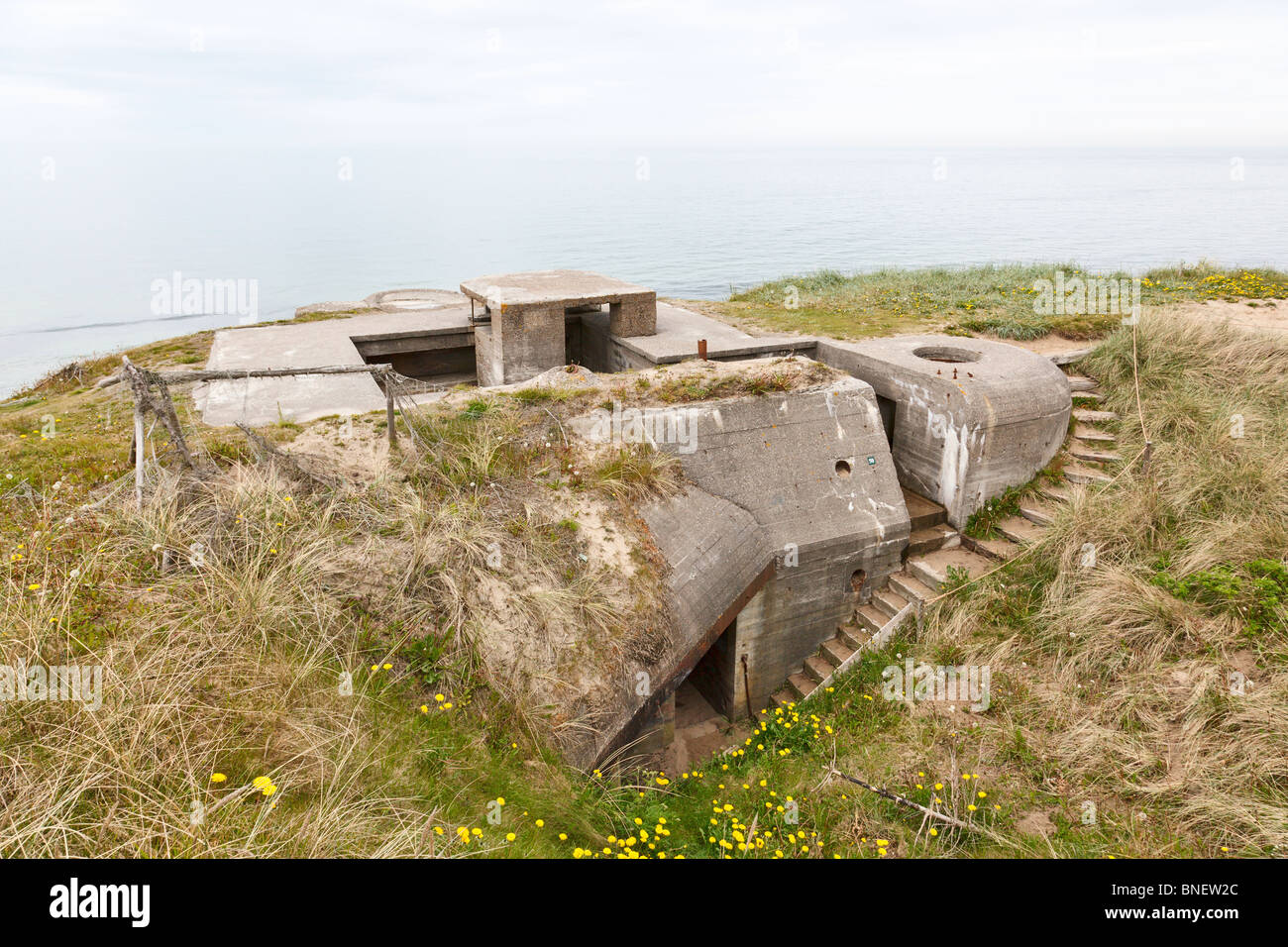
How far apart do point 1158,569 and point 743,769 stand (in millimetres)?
4566

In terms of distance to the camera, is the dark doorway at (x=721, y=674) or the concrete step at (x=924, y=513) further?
the concrete step at (x=924, y=513)

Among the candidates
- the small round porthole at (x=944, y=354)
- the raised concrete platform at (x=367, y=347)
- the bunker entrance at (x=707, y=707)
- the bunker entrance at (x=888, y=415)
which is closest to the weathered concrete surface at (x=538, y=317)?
the raised concrete platform at (x=367, y=347)

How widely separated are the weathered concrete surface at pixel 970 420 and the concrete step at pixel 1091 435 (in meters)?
0.41

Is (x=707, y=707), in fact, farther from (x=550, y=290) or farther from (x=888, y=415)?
(x=550, y=290)

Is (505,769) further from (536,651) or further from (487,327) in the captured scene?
(487,327)

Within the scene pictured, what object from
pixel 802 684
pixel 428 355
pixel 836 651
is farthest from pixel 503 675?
pixel 428 355

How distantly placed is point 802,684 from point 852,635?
0.84m

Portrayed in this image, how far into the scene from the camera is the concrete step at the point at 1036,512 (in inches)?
355

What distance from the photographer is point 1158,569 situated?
737 cm

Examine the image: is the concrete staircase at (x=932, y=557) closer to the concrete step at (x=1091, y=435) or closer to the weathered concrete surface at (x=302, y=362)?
the concrete step at (x=1091, y=435)

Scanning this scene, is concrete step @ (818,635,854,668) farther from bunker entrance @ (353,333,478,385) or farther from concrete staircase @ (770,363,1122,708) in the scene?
bunker entrance @ (353,333,478,385)

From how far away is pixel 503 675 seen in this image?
581cm

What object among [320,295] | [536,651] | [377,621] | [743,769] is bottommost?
[743,769]

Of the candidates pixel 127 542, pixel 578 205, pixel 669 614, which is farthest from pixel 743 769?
pixel 578 205
